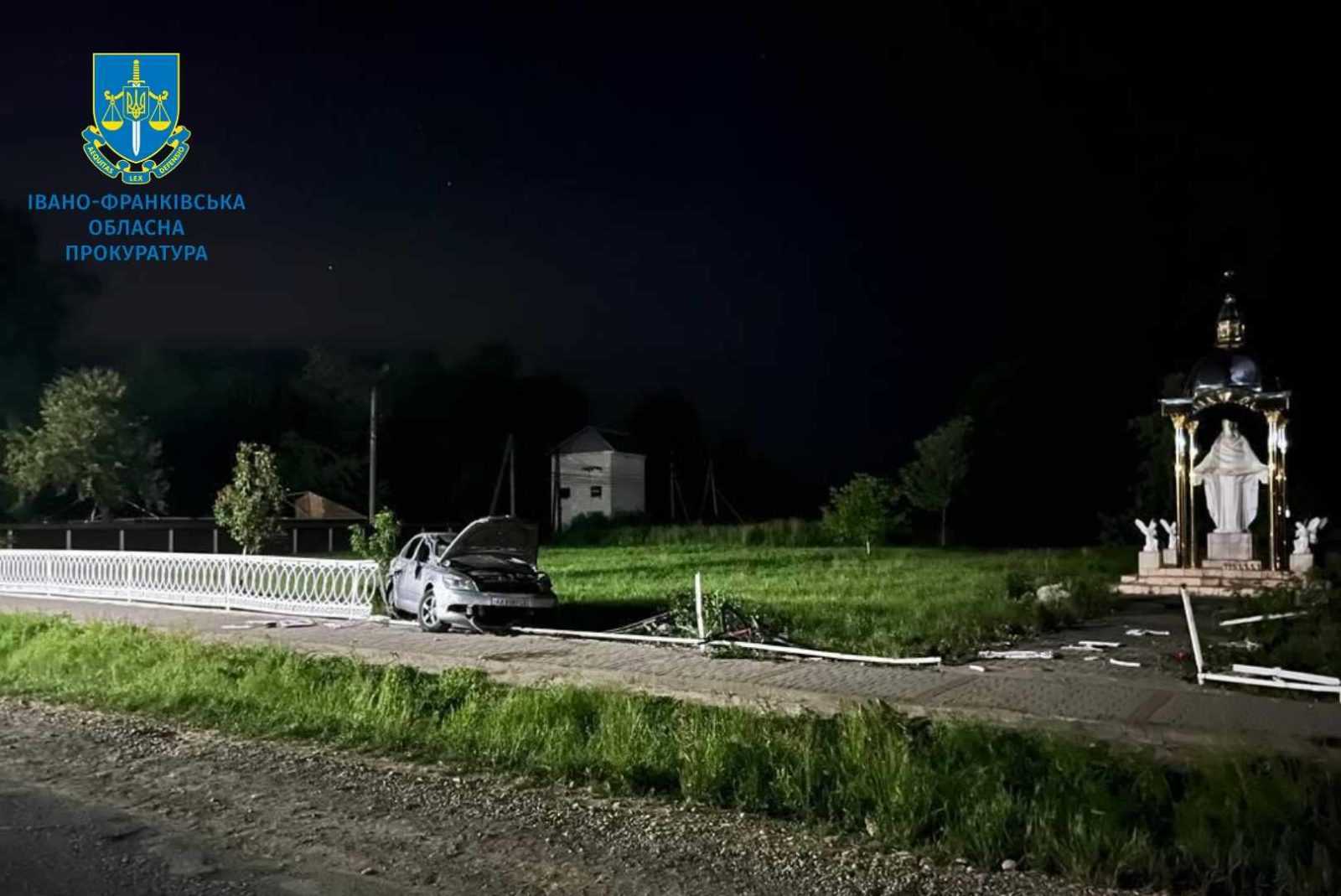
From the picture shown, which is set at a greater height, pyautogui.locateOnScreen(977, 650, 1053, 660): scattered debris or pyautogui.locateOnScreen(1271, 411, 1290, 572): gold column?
pyautogui.locateOnScreen(1271, 411, 1290, 572): gold column

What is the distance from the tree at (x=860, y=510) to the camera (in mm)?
37344

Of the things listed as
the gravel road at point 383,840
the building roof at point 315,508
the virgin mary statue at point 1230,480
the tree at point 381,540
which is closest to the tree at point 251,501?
the tree at point 381,540

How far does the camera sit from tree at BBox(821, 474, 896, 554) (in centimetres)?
3734

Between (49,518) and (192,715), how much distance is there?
39.0m

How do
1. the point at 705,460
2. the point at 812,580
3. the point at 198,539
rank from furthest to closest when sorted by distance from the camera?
the point at 705,460
the point at 198,539
the point at 812,580

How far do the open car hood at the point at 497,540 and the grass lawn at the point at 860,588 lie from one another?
1387 mm

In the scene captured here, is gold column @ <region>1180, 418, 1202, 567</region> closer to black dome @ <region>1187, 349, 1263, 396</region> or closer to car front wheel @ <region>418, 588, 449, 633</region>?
black dome @ <region>1187, 349, 1263, 396</region>

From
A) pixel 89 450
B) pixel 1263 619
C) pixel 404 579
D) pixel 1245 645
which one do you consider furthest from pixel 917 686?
pixel 89 450

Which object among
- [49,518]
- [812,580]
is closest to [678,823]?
[812,580]

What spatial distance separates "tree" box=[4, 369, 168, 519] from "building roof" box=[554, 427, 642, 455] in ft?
75.1

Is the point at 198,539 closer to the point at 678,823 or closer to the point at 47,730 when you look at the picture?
the point at 47,730

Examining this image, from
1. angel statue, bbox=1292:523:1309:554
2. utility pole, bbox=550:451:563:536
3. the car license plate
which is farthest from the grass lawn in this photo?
utility pole, bbox=550:451:563:536

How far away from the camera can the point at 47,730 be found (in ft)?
31.8

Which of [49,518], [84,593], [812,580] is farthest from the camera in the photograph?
[49,518]
